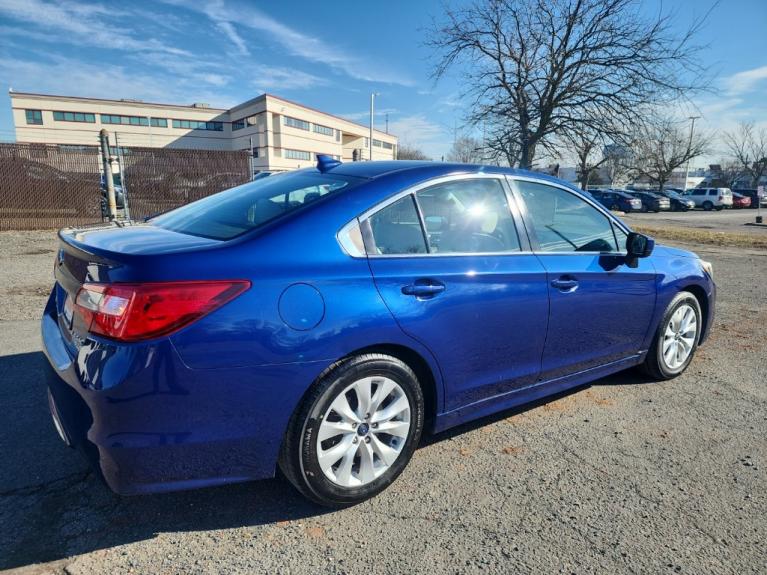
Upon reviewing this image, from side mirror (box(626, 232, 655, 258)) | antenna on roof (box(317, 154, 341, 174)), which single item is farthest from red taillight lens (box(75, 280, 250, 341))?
side mirror (box(626, 232, 655, 258))

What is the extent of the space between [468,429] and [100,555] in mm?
2062

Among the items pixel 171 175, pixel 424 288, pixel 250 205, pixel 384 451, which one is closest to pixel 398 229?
pixel 424 288

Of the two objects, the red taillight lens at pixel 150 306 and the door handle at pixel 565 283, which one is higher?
the red taillight lens at pixel 150 306

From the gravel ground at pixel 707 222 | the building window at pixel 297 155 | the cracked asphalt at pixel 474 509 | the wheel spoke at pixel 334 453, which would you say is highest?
the building window at pixel 297 155

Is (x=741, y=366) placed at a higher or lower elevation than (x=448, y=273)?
lower

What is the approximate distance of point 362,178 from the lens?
8.90ft

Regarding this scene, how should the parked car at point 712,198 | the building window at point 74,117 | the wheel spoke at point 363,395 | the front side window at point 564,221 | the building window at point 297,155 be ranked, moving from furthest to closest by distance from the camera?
the building window at point 297,155
the building window at point 74,117
the parked car at point 712,198
the front side window at point 564,221
the wheel spoke at point 363,395

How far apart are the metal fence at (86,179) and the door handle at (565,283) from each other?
13.3 m

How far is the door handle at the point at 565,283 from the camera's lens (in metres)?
3.04

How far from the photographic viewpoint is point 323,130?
6744 cm

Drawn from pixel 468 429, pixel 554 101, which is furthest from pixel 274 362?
pixel 554 101

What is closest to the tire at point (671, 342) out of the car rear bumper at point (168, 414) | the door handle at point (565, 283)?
the door handle at point (565, 283)

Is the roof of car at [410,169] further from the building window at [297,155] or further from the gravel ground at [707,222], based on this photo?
the building window at [297,155]

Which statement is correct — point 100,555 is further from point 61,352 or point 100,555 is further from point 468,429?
Answer: point 468,429
